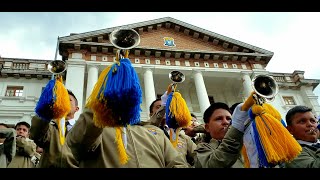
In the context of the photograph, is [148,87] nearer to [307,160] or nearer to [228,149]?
[307,160]

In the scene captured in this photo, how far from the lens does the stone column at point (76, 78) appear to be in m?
15.8

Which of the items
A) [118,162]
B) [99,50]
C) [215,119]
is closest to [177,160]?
[118,162]

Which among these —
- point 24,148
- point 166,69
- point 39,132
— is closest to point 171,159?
point 39,132

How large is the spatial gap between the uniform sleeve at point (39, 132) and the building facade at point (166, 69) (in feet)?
42.9

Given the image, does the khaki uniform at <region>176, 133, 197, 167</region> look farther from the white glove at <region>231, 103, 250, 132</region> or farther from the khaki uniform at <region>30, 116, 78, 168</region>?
the khaki uniform at <region>30, 116, 78, 168</region>

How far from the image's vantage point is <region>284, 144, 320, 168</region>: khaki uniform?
10.1 ft

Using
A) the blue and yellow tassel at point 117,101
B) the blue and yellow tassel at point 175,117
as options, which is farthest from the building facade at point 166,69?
the blue and yellow tassel at point 117,101

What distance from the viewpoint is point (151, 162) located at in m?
2.51

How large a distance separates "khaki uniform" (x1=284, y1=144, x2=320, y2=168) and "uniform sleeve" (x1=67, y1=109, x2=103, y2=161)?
2.13 m

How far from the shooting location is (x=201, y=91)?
18.2m
